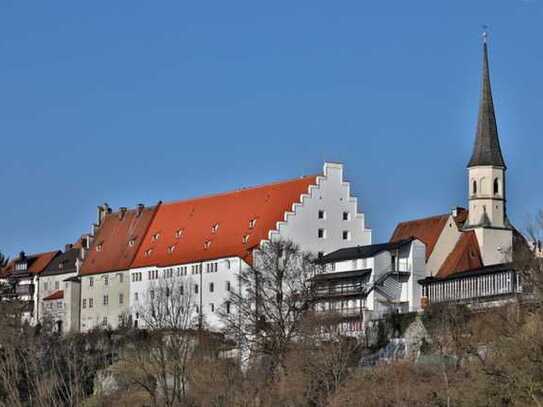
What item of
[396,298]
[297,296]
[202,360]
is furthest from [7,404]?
[396,298]

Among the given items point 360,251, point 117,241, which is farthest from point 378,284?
point 117,241

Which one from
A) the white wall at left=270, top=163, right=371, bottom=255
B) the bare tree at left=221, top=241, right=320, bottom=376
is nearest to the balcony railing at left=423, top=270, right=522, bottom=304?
the bare tree at left=221, top=241, right=320, bottom=376

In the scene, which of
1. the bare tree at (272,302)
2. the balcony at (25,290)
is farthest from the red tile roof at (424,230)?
the balcony at (25,290)

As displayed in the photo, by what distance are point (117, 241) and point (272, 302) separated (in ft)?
98.9

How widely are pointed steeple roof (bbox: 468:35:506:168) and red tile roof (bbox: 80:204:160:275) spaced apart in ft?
82.0

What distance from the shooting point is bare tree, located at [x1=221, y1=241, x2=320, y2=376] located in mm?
73750

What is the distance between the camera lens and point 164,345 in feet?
253

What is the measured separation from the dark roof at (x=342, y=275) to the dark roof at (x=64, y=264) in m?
29.7

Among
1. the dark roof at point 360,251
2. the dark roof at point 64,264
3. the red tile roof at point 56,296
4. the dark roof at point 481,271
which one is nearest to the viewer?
the dark roof at point 481,271

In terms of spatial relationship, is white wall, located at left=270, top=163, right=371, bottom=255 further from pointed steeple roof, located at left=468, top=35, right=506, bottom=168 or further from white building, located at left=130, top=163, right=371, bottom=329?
pointed steeple roof, located at left=468, top=35, right=506, bottom=168

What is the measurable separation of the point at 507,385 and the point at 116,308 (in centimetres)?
5757

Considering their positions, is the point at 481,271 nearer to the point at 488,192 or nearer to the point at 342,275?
the point at 342,275

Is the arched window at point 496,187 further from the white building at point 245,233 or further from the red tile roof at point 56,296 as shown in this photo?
the red tile roof at point 56,296

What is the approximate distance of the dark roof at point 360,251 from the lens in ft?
271
